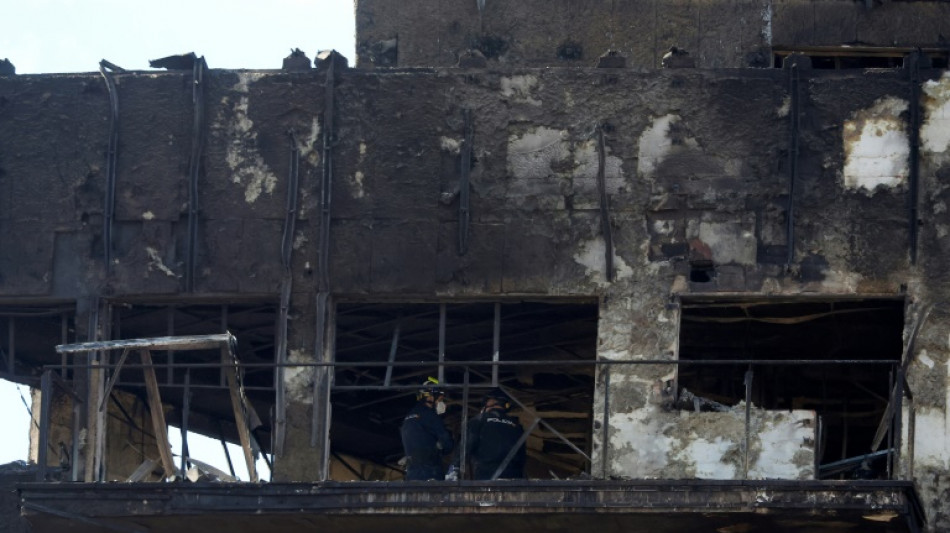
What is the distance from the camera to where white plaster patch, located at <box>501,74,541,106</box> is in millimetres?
22453

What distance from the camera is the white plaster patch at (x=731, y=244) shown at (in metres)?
22.0

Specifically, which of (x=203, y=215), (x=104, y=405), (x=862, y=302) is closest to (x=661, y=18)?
(x=862, y=302)

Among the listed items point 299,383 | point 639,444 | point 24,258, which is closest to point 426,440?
point 299,383

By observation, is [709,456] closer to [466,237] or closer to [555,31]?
[466,237]

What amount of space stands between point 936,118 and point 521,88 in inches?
153

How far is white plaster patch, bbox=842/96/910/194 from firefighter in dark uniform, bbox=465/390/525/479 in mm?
3839

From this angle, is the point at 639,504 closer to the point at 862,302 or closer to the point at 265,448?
the point at 862,302

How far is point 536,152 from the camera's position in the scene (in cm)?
2233

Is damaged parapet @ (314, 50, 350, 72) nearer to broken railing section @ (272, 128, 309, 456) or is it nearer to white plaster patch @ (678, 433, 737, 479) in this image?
broken railing section @ (272, 128, 309, 456)

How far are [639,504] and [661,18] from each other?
19.3 ft

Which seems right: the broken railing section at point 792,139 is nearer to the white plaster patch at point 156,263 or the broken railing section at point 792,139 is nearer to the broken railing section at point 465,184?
the broken railing section at point 465,184

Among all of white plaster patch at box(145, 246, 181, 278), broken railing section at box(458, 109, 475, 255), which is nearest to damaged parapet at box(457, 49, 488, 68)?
broken railing section at box(458, 109, 475, 255)

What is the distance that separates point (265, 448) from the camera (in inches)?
1024

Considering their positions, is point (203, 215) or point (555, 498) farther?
point (203, 215)
